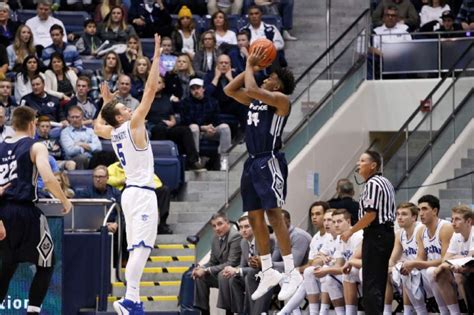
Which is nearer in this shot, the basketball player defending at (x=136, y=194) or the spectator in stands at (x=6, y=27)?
the basketball player defending at (x=136, y=194)

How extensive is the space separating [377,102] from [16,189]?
1046 cm

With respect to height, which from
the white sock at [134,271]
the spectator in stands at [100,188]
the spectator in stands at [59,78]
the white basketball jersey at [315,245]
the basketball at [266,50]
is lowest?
the white sock at [134,271]

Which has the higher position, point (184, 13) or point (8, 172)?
point (184, 13)

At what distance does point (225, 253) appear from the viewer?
18.0 m

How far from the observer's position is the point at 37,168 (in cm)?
1363

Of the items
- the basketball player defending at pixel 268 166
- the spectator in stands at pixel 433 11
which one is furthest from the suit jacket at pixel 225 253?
the spectator in stands at pixel 433 11

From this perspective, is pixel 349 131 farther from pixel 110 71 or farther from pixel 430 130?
pixel 110 71

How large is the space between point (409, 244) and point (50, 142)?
5702 mm

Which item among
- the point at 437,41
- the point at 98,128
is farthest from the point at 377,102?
the point at 98,128

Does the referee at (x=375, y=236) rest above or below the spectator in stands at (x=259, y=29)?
below

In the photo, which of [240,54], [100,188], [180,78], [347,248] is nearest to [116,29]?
[180,78]

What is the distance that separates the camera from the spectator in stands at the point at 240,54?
21.9 metres

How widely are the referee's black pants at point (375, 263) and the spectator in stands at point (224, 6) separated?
10109 millimetres

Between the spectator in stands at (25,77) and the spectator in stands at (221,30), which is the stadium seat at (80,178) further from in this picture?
the spectator in stands at (221,30)
